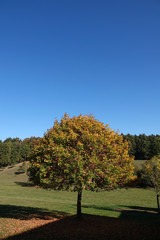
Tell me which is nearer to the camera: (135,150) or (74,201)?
(74,201)

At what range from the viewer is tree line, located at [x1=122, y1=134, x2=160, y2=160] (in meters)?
126

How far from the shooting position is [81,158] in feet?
50.5

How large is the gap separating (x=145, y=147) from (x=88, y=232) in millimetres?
123980

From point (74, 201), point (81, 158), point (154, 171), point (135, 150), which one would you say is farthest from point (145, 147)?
point (81, 158)

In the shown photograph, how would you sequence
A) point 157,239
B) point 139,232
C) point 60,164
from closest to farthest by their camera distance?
1. point 157,239
2. point 139,232
3. point 60,164

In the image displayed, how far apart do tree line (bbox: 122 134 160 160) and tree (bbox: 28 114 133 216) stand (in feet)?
357

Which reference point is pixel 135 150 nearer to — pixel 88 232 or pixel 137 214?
pixel 137 214

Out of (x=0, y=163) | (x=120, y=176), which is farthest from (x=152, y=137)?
(x=120, y=176)

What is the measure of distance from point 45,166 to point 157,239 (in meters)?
9.69

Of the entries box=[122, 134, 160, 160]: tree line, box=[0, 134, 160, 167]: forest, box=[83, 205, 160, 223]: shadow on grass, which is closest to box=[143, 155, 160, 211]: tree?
box=[83, 205, 160, 223]: shadow on grass

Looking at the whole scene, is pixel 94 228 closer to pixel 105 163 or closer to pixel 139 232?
pixel 139 232

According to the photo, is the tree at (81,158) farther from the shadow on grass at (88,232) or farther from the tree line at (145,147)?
the tree line at (145,147)

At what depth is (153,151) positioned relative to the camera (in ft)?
414

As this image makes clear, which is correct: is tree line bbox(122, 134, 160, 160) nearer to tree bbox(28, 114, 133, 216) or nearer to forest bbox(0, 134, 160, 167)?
forest bbox(0, 134, 160, 167)
